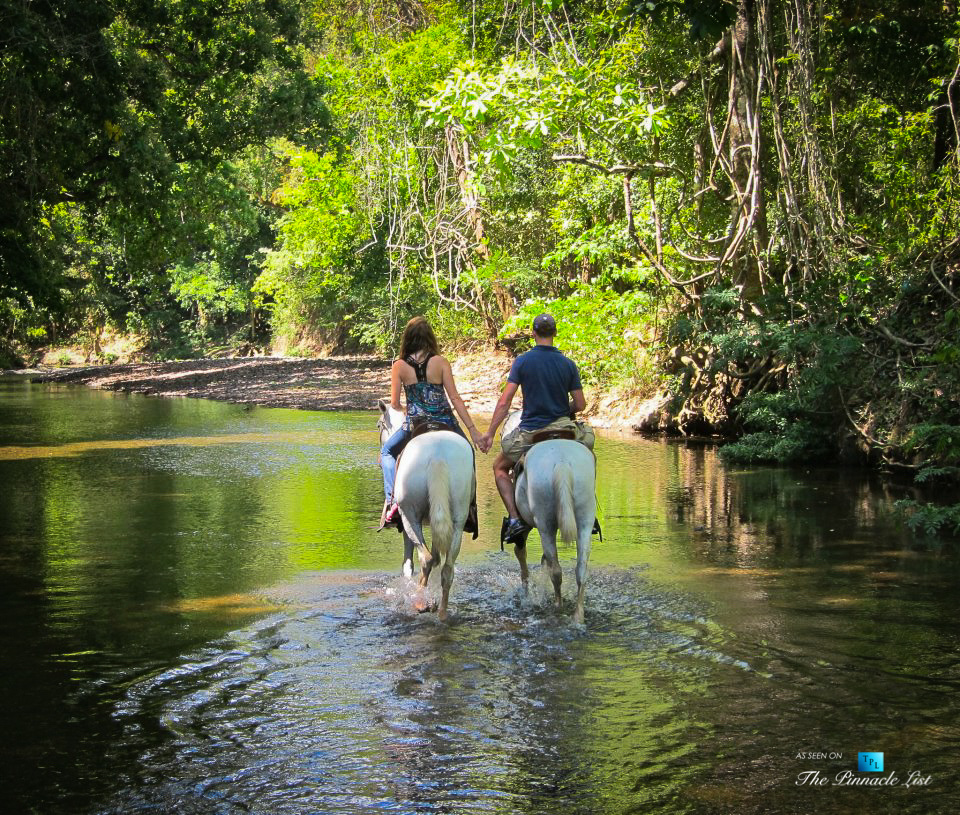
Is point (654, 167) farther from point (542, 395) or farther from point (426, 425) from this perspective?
Result: point (426, 425)

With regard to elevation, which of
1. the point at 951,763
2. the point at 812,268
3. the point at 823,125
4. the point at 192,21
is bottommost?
the point at 951,763

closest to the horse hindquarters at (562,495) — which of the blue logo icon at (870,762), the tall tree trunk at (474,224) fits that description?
the blue logo icon at (870,762)

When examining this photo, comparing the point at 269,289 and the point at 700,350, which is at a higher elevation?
the point at 269,289

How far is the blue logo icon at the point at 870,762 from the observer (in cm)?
474

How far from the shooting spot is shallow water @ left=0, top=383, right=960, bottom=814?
15.3ft

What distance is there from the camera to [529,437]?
8.26 meters

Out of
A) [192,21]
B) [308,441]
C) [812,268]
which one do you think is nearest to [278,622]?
[812,268]

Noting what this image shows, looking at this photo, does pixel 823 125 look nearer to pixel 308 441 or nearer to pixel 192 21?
pixel 308 441

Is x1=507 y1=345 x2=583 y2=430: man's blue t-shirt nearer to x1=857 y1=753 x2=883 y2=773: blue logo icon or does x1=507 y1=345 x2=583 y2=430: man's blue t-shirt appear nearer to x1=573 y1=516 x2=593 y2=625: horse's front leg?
x1=573 y1=516 x2=593 y2=625: horse's front leg

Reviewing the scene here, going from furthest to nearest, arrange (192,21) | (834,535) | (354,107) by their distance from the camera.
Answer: (354,107), (192,21), (834,535)

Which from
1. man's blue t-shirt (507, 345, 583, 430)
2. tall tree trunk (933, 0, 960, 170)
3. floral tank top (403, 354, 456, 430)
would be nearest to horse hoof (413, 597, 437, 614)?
floral tank top (403, 354, 456, 430)

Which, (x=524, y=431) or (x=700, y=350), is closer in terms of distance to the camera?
(x=524, y=431)

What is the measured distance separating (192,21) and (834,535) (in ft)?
53.7

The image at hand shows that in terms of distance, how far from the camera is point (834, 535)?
10906mm
